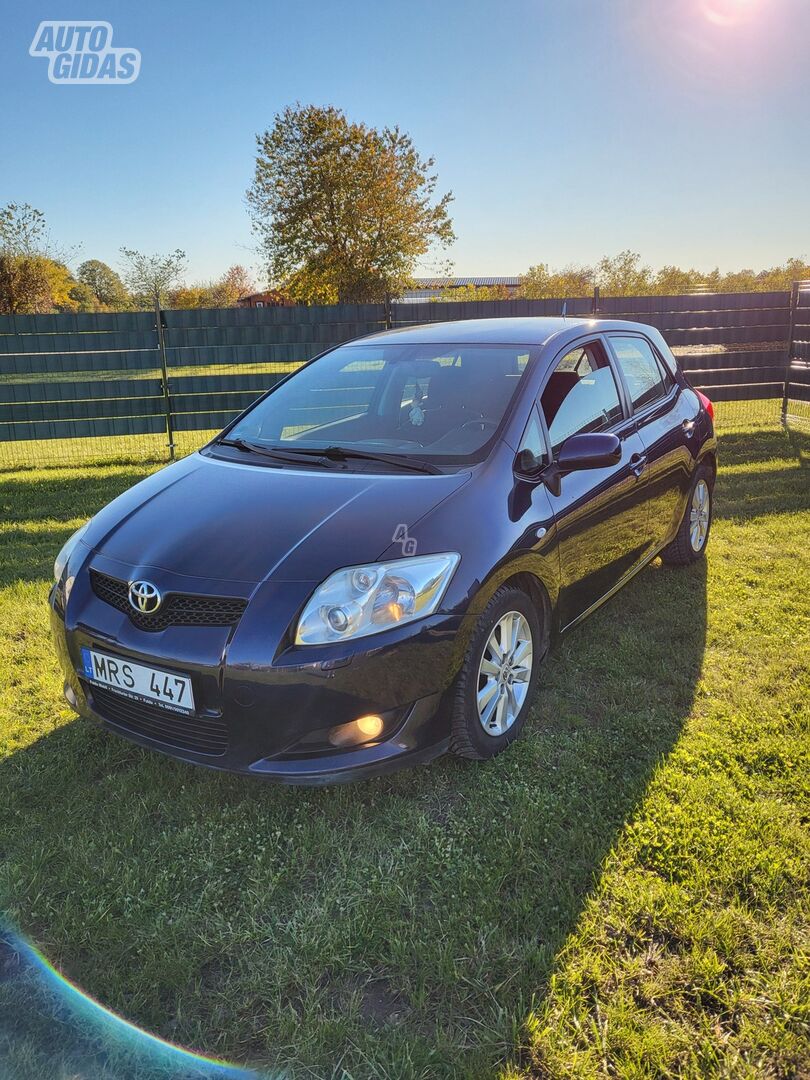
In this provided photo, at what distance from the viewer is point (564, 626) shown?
3322mm

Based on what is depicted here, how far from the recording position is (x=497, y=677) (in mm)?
2842

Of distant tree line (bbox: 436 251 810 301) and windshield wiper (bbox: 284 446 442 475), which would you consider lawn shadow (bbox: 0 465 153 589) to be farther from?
distant tree line (bbox: 436 251 810 301)

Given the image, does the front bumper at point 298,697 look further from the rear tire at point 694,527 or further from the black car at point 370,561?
the rear tire at point 694,527

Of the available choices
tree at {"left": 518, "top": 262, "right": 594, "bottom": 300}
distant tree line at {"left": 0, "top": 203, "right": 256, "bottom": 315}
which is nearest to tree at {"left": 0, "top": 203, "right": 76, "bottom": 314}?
distant tree line at {"left": 0, "top": 203, "right": 256, "bottom": 315}

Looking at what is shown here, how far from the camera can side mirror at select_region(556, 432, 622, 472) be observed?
310 centimetres

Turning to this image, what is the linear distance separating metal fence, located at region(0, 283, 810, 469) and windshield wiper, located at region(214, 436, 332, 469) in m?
5.97

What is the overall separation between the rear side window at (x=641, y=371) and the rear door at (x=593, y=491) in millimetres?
193

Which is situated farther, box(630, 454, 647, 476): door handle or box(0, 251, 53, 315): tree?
box(0, 251, 53, 315): tree

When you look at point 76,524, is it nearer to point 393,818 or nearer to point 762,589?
point 393,818

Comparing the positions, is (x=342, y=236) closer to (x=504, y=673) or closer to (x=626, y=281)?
(x=626, y=281)

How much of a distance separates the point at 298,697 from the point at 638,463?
2349 millimetres

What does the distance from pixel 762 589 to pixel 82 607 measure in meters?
3.91

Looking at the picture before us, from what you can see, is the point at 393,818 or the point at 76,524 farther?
the point at 76,524

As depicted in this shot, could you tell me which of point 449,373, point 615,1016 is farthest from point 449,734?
point 449,373
